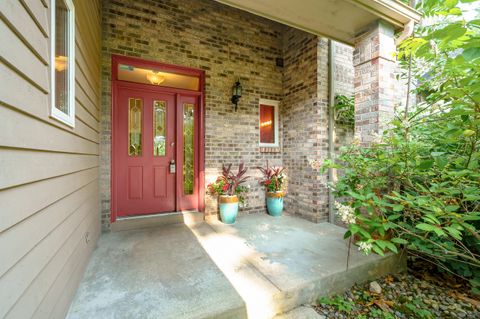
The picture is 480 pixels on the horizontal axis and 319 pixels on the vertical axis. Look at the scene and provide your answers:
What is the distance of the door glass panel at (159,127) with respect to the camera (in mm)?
3523

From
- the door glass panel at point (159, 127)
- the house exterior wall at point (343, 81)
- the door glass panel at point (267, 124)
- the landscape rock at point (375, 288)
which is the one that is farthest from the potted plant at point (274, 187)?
the landscape rock at point (375, 288)

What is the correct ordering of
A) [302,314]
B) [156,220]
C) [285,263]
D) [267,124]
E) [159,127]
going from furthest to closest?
[267,124] < [159,127] < [156,220] < [285,263] < [302,314]

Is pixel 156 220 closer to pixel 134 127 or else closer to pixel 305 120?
pixel 134 127

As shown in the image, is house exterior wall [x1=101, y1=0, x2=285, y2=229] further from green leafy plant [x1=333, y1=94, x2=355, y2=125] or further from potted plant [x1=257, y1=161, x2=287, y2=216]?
green leafy plant [x1=333, y1=94, x2=355, y2=125]

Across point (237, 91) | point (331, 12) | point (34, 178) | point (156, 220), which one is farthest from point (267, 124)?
point (34, 178)

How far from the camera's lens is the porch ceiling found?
226cm

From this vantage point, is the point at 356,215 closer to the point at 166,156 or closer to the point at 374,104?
the point at 374,104

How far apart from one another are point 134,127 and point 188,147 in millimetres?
911

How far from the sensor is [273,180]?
4.08 metres

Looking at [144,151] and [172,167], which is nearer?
[144,151]

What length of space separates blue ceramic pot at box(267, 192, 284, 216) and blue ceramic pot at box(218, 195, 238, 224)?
0.80 m

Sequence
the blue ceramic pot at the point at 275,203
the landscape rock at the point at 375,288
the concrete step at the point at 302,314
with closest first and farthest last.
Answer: the concrete step at the point at 302,314
the landscape rock at the point at 375,288
the blue ceramic pot at the point at 275,203

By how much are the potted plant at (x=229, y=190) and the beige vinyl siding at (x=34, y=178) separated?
78.3 inches

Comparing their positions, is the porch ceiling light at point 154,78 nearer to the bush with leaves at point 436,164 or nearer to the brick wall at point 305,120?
the brick wall at point 305,120
